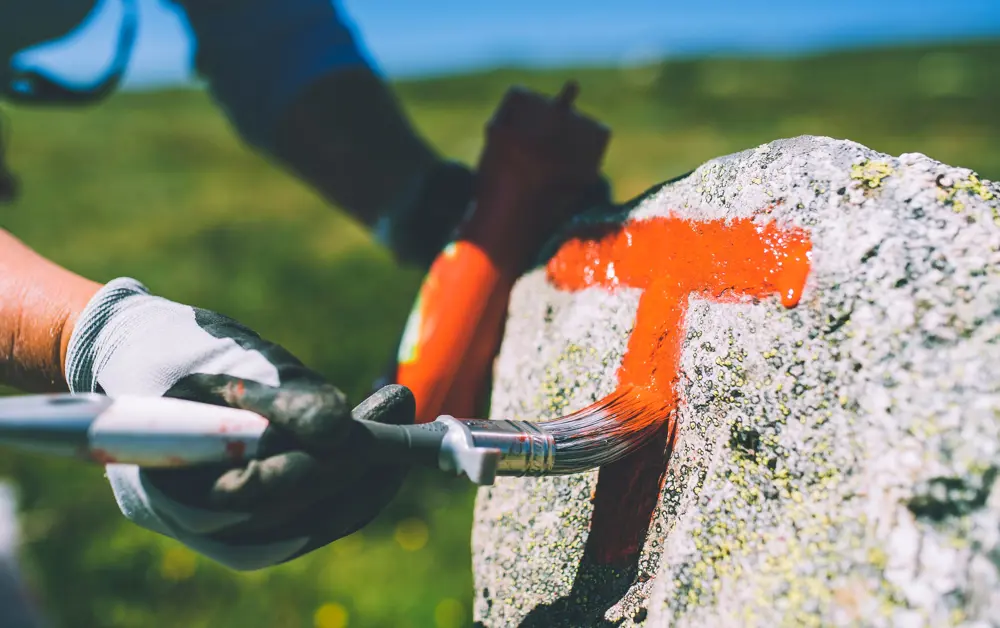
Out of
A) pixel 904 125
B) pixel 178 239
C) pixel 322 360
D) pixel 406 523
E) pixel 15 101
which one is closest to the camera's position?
pixel 15 101

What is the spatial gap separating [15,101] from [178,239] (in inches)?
189

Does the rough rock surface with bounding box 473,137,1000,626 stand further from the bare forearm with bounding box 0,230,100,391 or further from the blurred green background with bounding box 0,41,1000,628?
the blurred green background with bounding box 0,41,1000,628

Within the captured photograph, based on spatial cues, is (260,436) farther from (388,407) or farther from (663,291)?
(663,291)

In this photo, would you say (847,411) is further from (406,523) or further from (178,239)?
(178,239)

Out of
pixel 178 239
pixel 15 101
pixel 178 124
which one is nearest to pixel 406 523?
pixel 15 101

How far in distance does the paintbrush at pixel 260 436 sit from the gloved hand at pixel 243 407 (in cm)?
3

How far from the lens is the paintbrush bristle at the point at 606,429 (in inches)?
45.4

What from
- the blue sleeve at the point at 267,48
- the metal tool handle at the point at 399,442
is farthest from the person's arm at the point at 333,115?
the metal tool handle at the point at 399,442

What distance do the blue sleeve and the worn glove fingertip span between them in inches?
49.5

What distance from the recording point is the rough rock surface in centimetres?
82

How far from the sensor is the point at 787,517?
0.97 metres

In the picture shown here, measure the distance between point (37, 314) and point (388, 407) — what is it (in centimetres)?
61

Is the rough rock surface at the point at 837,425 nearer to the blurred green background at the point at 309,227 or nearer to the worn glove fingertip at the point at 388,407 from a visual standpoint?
the worn glove fingertip at the point at 388,407

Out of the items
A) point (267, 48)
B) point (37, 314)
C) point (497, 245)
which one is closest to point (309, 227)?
point (267, 48)
